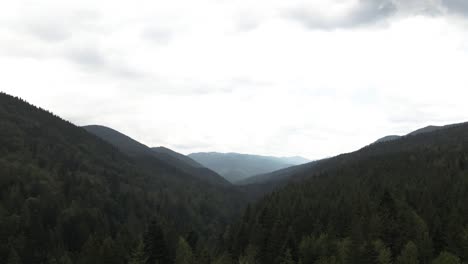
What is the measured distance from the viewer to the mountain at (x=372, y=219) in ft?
271

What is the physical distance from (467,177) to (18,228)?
164 m

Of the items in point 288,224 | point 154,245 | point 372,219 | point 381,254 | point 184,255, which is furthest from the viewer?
point 288,224

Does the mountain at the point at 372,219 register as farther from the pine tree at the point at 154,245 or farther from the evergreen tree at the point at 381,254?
the pine tree at the point at 154,245

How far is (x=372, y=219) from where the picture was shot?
9850 cm

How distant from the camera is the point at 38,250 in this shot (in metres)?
136

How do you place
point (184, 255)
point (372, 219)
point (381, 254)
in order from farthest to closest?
point (372, 219), point (184, 255), point (381, 254)

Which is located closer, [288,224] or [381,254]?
[381,254]

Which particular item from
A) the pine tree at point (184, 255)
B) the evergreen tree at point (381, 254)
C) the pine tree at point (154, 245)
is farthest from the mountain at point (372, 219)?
the pine tree at point (154, 245)

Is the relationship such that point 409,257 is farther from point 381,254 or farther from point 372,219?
point 372,219

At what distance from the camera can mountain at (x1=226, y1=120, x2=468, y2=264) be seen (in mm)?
82688

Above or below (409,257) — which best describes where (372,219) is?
above

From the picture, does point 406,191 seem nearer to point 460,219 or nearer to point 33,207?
point 460,219

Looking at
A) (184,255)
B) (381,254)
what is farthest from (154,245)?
(381,254)

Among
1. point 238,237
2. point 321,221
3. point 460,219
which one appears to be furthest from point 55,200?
point 460,219
